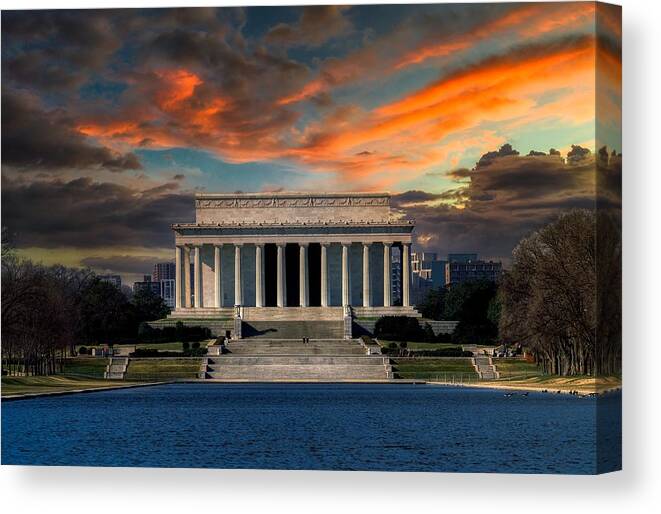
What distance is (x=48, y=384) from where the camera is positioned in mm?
61594

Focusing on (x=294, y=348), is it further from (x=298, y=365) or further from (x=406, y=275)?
(x=406, y=275)

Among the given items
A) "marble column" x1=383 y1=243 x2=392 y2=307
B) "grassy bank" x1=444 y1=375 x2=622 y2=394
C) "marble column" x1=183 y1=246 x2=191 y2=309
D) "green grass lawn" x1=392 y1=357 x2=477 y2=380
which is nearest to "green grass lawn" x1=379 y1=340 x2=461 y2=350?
"green grass lawn" x1=392 y1=357 x2=477 y2=380

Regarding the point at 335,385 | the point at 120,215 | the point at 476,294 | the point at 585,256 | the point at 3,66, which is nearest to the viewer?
the point at 3,66

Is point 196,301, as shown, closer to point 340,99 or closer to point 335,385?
point 335,385

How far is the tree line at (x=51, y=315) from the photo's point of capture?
59297 mm

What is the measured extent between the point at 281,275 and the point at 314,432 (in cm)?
6429

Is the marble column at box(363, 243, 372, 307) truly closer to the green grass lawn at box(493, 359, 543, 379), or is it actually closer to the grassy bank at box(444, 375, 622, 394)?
the green grass lawn at box(493, 359, 543, 379)

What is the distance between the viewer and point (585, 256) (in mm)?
52562

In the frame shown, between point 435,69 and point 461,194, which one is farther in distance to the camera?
point 461,194

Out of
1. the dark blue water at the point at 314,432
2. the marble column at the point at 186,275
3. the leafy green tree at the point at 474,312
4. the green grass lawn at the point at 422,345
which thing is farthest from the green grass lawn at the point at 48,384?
the marble column at the point at 186,275

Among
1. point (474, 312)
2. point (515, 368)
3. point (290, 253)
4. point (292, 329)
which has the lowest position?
point (515, 368)

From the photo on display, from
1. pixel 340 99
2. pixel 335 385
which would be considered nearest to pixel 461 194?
pixel 335 385

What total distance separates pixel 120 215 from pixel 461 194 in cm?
2376

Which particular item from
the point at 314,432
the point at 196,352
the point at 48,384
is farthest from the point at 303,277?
the point at 314,432
